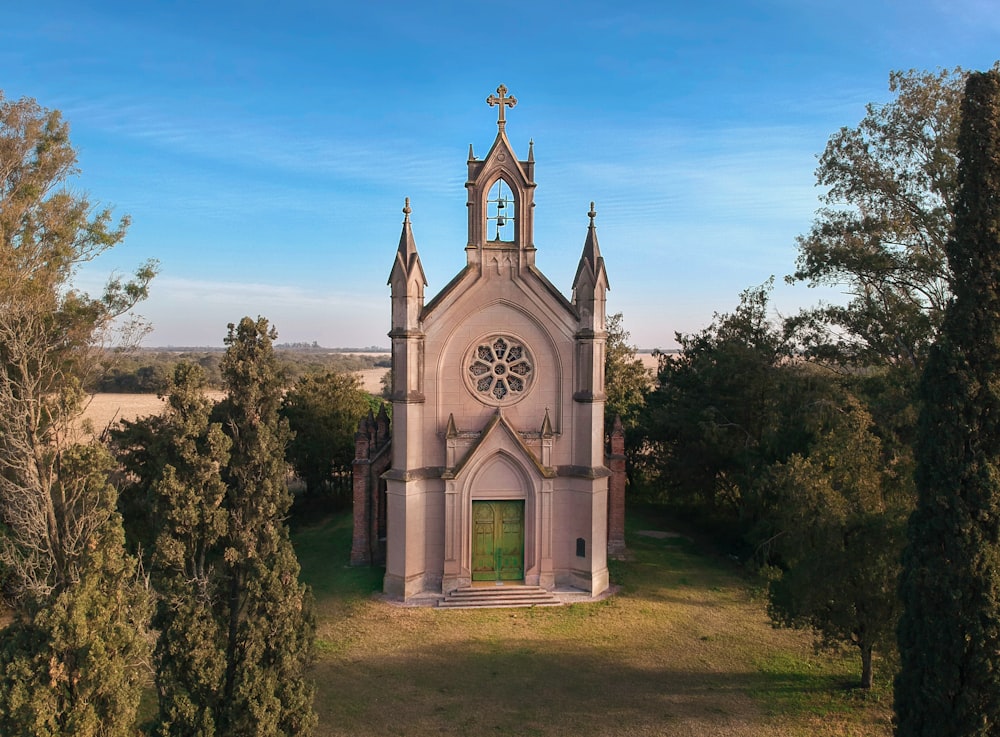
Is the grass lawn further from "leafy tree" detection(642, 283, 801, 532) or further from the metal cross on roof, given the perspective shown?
the metal cross on roof

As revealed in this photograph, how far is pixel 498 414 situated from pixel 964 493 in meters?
12.5

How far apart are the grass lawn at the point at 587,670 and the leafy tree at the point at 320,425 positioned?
37.7 feet

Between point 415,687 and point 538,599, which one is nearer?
point 415,687

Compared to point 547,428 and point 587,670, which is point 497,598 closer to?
point 587,670

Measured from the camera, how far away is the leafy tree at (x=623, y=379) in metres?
36.8

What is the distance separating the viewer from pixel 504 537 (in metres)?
21.1

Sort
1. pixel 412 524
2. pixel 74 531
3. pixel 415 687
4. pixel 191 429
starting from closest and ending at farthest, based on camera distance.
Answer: pixel 74 531, pixel 191 429, pixel 415 687, pixel 412 524

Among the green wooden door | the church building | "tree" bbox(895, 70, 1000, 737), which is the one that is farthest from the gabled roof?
"tree" bbox(895, 70, 1000, 737)

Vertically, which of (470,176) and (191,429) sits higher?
(470,176)

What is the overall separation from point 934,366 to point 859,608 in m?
5.46

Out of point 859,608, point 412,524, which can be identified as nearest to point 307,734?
point 412,524

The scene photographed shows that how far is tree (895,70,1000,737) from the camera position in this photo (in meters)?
10.8

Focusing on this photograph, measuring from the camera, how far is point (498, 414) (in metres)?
20.8

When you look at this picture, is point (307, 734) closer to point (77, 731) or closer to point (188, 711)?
point (188, 711)
